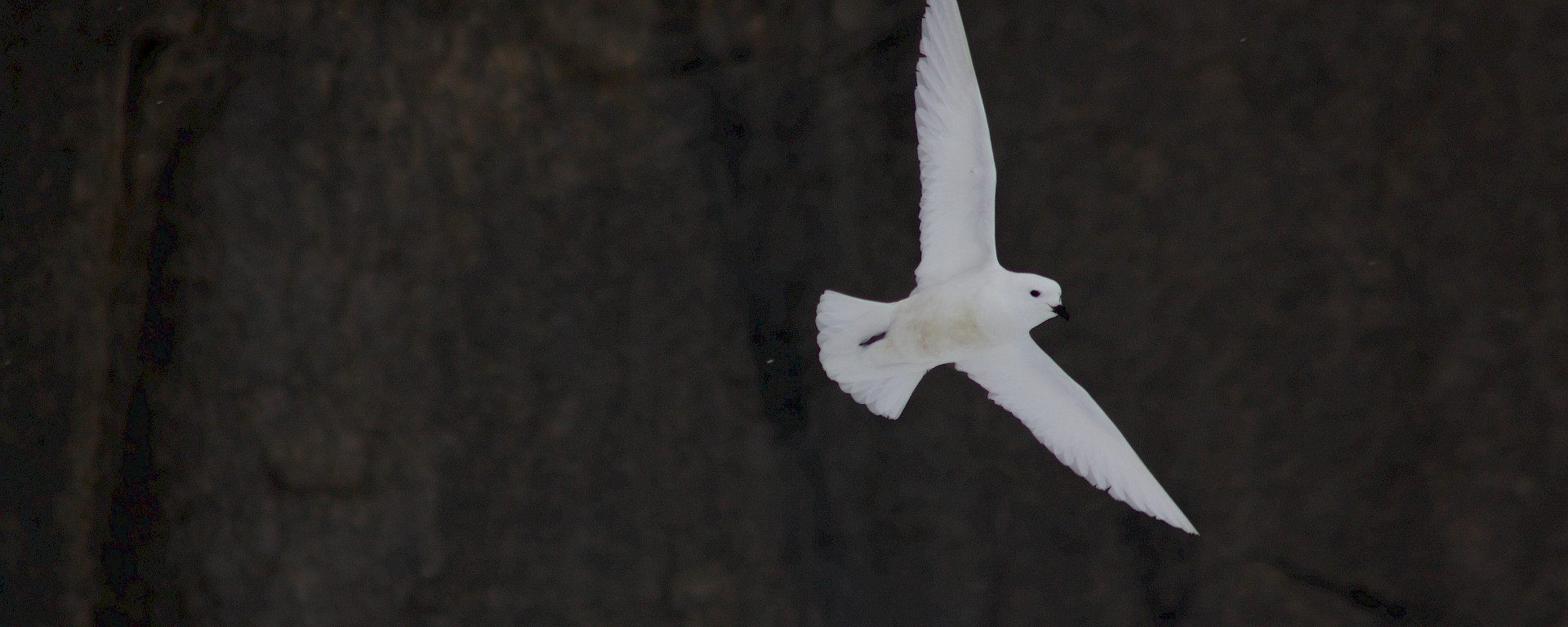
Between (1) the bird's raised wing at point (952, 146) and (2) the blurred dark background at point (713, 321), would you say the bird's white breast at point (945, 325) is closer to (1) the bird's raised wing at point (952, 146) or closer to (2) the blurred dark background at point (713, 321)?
(1) the bird's raised wing at point (952, 146)

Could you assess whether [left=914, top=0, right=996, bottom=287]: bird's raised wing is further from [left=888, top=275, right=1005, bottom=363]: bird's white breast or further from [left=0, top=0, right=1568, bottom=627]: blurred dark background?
[left=0, top=0, right=1568, bottom=627]: blurred dark background

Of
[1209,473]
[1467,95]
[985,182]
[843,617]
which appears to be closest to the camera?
[985,182]

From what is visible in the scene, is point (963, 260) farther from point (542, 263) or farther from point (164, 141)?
point (164, 141)

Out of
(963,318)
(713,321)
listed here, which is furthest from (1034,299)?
(713,321)

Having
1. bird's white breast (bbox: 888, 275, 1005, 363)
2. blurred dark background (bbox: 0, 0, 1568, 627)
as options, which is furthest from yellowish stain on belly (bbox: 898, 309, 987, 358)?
blurred dark background (bbox: 0, 0, 1568, 627)

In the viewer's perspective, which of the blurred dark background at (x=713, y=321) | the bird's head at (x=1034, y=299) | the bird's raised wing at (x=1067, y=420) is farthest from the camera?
the blurred dark background at (x=713, y=321)

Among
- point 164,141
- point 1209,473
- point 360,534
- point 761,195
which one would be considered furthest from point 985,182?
point 164,141

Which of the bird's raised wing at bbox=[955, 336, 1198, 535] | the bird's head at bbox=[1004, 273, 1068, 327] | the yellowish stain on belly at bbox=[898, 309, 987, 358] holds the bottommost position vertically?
the bird's raised wing at bbox=[955, 336, 1198, 535]

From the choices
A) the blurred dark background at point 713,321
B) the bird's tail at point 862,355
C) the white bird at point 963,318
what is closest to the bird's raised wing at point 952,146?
the white bird at point 963,318
